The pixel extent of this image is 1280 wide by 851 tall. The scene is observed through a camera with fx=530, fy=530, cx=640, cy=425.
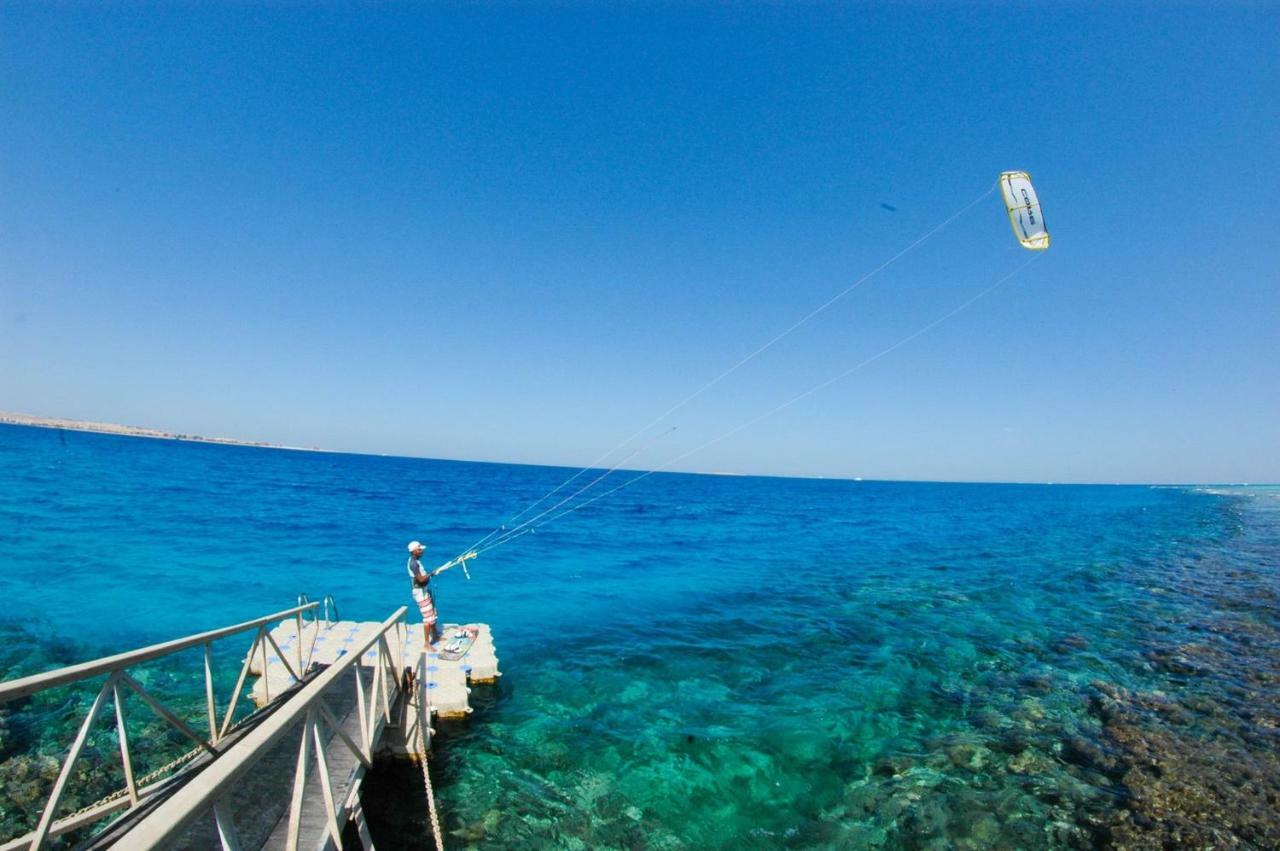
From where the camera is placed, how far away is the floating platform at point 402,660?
11.1 meters

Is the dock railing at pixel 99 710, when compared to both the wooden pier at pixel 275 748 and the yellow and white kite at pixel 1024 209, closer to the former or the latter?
the wooden pier at pixel 275 748

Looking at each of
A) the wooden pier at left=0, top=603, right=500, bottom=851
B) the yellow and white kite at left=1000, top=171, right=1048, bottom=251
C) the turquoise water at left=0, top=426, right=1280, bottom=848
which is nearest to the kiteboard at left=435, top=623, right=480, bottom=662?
the wooden pier at left=0, top=603, right=500, bottom=851

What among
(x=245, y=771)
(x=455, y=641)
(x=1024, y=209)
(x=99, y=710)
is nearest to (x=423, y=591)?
(x=455, y=641)

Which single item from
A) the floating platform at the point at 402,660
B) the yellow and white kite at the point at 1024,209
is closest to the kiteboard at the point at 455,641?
the floating platform at the point at 402,660

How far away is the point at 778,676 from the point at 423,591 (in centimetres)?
973

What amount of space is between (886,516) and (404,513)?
5894 cm

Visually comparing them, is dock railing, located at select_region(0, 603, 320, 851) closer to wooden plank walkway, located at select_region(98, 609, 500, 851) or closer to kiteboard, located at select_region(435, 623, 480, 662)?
wooden plank walkway, located at select_region(98, 609, 500, 851)

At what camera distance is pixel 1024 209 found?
599 inches

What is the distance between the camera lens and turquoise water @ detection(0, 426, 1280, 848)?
342 inches

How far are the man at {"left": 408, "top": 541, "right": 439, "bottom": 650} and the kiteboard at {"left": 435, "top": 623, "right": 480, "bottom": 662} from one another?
1.08 ft

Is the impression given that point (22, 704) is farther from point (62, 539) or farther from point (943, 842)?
point (62, 539)

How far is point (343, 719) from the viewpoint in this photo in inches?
339

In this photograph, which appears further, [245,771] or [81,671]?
[81,671]

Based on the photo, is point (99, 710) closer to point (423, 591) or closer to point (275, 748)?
point (275, 748)
